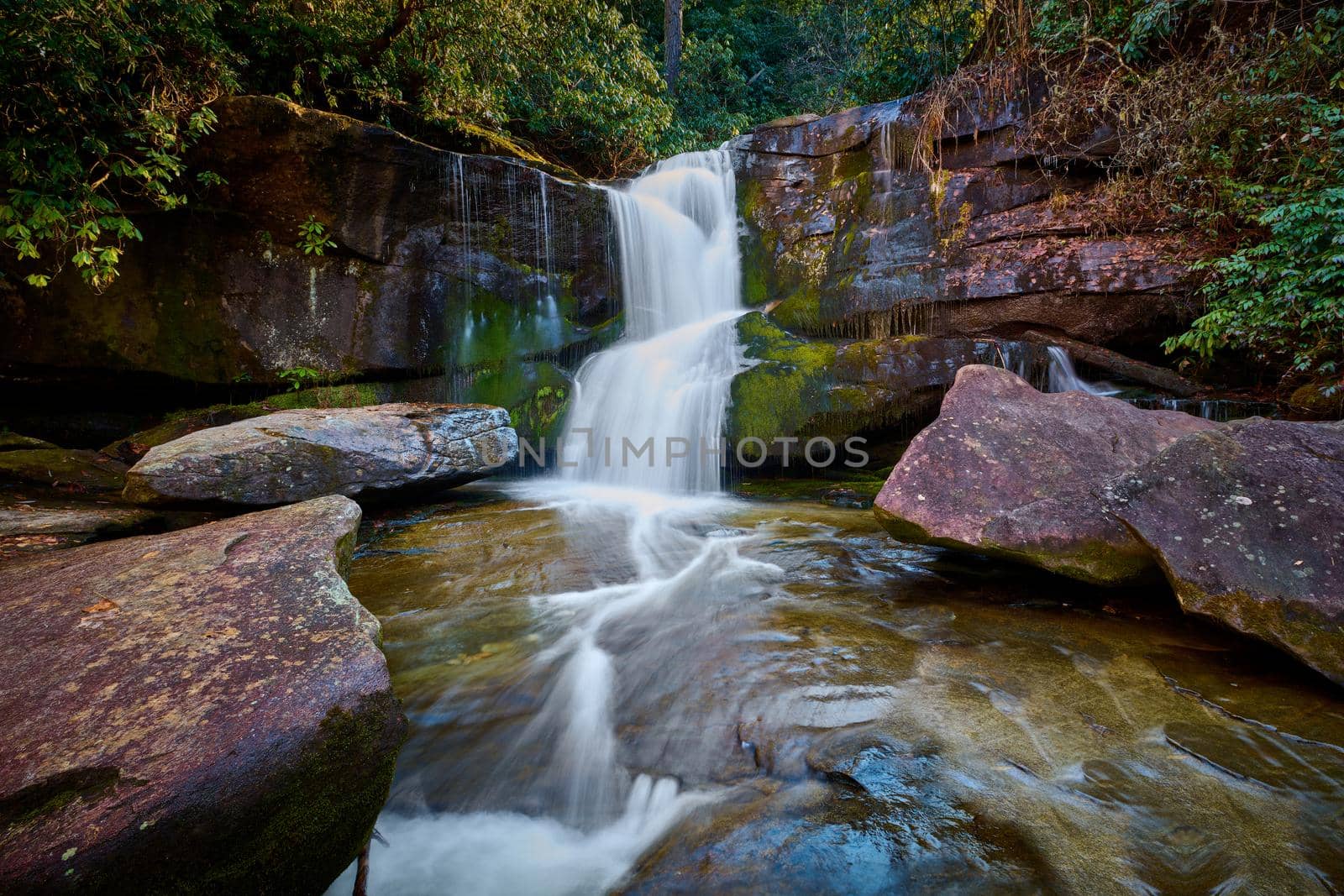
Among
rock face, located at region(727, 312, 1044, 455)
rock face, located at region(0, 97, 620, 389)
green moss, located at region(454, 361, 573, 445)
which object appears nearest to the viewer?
rock face, located at region(727, 312, 1044, 455)

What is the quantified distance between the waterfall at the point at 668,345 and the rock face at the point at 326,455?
65.2 inches

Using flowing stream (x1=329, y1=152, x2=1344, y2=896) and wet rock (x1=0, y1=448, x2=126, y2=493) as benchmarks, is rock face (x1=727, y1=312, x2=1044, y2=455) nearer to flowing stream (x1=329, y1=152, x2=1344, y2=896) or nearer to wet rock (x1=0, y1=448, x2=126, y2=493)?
flowing stream (x1=329, y1=152, x2=1344, y2=896)

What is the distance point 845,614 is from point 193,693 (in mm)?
3020

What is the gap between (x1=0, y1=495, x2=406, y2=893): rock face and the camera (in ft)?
4.09

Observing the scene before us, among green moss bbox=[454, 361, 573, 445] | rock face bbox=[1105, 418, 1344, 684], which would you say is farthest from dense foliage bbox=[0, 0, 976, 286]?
rock face bbox=[1105, 418, 1344, 684]

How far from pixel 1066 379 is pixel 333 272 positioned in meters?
9.67

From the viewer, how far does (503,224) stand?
8461 mm

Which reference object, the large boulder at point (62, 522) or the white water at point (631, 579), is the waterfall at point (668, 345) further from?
→ the large boulder at point (62, 522)

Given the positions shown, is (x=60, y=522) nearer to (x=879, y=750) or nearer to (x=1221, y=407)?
(x=879, y=750)

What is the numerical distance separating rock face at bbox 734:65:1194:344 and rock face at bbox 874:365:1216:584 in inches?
140

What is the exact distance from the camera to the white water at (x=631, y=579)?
1.93 metres

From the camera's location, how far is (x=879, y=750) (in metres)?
2.18
